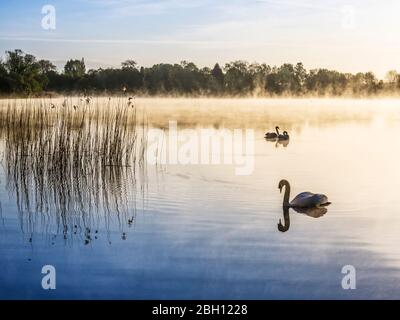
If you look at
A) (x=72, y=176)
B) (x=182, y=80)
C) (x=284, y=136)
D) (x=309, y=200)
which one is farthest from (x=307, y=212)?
(x=182, y=80)

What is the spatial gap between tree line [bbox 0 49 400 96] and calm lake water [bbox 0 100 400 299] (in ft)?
5.75

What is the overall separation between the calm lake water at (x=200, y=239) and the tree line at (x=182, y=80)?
1.75 metres

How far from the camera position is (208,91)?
18188 mm

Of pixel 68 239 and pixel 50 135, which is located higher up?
pixel 50 135

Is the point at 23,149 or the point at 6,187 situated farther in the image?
the point at 23,149

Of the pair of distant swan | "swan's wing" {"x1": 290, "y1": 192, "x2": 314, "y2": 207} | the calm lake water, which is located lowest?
the calm lake water

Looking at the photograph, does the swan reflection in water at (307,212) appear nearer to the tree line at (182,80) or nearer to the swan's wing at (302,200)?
the swan's wing at (302,200)

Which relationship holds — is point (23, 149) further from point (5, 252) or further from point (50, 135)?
point (5, 252)

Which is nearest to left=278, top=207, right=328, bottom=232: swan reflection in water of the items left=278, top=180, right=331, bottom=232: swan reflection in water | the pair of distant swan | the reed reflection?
left=278, top=180, right=331, bottom=232: swan reflection in water

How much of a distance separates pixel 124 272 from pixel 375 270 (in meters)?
1.94

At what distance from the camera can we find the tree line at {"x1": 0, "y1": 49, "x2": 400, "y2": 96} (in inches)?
567

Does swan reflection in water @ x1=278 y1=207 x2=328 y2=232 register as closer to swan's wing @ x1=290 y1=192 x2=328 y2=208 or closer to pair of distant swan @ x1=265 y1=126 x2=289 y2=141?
swan's wing @ x1=290 y1=192 x2=328 y2=208
